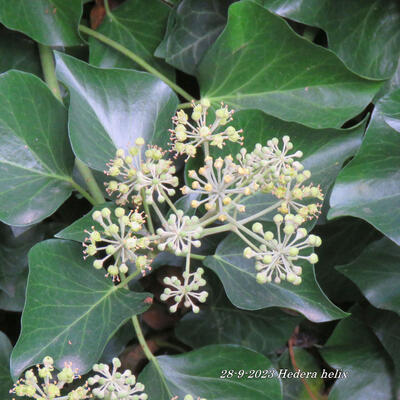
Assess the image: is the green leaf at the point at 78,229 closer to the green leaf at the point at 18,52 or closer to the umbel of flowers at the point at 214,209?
the umbel of flowers at the point at 214,209

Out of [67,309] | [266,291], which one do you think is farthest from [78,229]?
[266,291]

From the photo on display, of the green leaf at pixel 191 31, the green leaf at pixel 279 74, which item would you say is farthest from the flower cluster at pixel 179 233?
the green leaf at pixel 191 31

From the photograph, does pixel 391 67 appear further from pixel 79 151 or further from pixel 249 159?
pixel 79 151

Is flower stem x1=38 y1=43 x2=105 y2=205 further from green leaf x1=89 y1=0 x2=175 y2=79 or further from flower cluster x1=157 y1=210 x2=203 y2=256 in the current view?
flower cluster x1=157 y1=210 x2=203 y2=256

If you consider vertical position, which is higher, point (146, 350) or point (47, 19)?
point (47, 19)

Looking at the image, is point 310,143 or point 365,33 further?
point 365,33

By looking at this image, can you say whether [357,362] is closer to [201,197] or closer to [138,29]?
[201,197]
